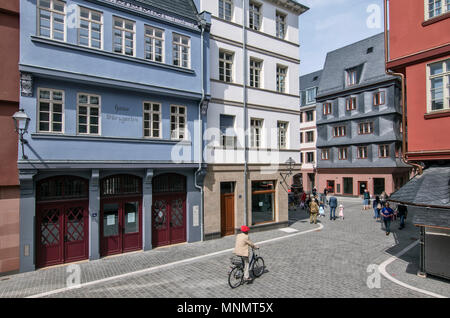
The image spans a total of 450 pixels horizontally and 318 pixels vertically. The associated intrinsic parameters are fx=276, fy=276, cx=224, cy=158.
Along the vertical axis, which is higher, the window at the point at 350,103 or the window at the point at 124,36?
the window at the point at 350,103

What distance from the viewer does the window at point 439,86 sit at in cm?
998

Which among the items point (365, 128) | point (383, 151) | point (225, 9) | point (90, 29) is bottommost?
point (383, 151)

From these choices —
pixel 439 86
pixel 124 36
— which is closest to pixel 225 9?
pixel 124 36

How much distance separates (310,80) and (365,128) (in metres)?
15.7

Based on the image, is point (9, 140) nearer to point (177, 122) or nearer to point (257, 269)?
point (177, 122)

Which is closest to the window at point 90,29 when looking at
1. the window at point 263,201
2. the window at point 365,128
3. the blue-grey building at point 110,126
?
the blue-grey building at point 110,126

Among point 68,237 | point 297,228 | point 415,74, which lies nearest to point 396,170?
point 297,228

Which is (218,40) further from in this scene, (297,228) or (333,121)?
(333,121)

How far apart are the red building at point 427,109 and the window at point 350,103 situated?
2476 cm

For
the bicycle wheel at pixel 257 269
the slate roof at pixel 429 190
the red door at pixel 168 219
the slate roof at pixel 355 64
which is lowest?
the bicycle wheel at pixel 257 269

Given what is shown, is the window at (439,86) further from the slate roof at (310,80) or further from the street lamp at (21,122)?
the slate roof at (310,80)

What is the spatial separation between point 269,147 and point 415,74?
8.53m

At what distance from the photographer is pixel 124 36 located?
1239cm

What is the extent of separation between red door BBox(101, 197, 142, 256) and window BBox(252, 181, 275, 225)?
705cm
